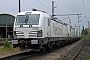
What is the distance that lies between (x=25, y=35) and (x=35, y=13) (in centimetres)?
218

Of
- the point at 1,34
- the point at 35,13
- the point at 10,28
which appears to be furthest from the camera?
the point at 1,34

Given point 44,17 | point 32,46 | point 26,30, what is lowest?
point 32,46

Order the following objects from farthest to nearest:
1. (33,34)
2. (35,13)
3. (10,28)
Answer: (10,28)
(35,13)
(33,34)

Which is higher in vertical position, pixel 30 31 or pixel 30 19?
pixel 30 19

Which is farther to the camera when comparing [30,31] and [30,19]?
[30,19]

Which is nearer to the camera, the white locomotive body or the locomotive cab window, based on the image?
the white locomotive body

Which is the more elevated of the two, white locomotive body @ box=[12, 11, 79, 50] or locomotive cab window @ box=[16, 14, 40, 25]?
locomotive cab window @ box=[16, 14, 40, 25]

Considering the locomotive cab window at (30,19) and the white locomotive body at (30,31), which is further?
the locomotive cab window at (30,19)

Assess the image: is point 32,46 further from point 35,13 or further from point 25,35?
point 35,13

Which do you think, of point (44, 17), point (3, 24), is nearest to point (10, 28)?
point (3, 24)

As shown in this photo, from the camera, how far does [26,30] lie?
17.1m

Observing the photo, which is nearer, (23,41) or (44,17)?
Result: (23,41)

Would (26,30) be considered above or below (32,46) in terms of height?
above

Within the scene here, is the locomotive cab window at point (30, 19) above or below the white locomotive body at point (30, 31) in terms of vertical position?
above
